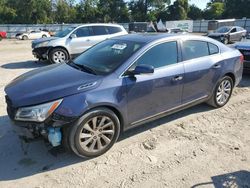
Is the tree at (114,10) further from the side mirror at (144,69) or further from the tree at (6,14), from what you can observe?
the side mirror at (144,69)

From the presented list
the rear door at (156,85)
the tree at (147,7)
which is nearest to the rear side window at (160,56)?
the rear door at (156,85)

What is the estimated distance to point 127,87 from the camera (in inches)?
148

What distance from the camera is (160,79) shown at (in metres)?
4.09

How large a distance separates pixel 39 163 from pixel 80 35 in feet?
25.7

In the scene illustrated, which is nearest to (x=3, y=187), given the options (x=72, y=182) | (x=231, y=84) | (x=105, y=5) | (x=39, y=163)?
(x=39, y=163)

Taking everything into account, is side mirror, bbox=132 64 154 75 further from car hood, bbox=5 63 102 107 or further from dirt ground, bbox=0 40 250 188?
dirt ground, bbox=0 40 250 188

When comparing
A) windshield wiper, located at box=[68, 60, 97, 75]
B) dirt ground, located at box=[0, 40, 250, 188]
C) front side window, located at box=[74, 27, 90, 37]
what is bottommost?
dirt ground, located at box=[0, 40, 250, 188]

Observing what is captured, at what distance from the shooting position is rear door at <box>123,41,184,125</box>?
386cm

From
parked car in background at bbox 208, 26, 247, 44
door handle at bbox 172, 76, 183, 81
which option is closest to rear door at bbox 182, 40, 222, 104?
door handle at bbox 172, 76, 183, 81

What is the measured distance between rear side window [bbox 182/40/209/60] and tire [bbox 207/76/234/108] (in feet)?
2.36

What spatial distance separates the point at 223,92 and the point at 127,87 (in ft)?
8.45

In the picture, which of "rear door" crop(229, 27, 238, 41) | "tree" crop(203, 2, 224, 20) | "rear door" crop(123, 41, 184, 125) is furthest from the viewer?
"tree" crop(203, 2, 224, 20)

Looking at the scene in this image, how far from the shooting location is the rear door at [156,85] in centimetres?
386

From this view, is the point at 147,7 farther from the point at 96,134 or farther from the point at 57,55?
the point at 96,134
